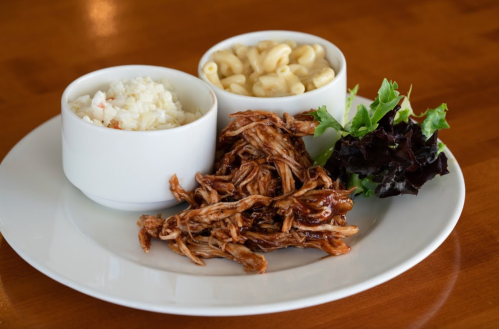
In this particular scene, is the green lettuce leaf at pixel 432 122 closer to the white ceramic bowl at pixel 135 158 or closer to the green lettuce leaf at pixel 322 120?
the green lettuce leaf at pixel 322 120

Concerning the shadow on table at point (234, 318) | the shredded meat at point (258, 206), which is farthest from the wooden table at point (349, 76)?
the shredded meat at point (258, 206)

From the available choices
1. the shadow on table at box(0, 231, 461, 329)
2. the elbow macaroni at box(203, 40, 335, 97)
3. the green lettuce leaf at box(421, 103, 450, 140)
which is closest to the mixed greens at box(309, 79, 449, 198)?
the green lettuce leaf at box(421, 103, 450, 140)

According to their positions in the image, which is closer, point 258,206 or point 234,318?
point 234,318

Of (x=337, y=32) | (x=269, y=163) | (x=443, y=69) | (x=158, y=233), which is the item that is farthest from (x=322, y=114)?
(x=337, y=32)

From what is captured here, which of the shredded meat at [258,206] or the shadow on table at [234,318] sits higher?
the shredded meat at [258,206]

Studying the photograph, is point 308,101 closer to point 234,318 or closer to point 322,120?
point 322,120

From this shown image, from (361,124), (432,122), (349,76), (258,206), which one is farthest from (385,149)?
(349,76)
